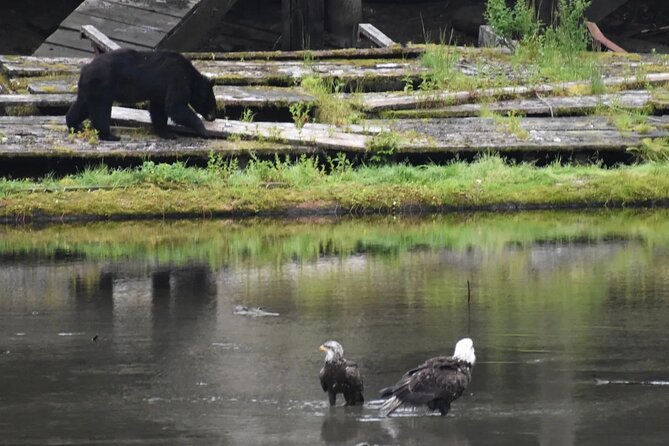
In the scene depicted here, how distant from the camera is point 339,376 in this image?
7.37m

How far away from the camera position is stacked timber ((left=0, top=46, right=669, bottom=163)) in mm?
17078

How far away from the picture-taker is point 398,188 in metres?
16.1

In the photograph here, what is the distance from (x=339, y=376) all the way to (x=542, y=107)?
11903mm

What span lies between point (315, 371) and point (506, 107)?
1079cm

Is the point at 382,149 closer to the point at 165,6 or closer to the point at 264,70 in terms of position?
the point at 264,70

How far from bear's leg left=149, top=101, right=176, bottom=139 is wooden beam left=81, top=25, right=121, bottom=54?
3447 millimetres

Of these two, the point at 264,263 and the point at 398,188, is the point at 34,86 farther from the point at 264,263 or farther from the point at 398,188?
the point at 264,263

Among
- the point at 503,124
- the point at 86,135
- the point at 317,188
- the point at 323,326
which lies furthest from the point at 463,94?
the point at 323,326

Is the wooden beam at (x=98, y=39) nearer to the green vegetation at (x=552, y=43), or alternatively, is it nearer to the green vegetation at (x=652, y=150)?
the green vegetation at (x=552, y=43)

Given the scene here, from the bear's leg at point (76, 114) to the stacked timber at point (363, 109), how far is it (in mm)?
143

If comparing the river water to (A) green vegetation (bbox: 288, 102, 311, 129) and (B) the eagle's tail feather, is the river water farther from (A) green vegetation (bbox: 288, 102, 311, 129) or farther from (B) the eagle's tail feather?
(A) green vegetation (bbox: 288, 102, 311, 129)

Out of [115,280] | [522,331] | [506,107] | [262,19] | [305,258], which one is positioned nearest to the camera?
[522,331]

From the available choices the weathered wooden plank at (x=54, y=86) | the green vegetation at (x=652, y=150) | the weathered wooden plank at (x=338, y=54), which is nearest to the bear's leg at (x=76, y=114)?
the weathered wooden plank at (x=54, y=86)

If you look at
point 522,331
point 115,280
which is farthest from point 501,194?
point 522,331
